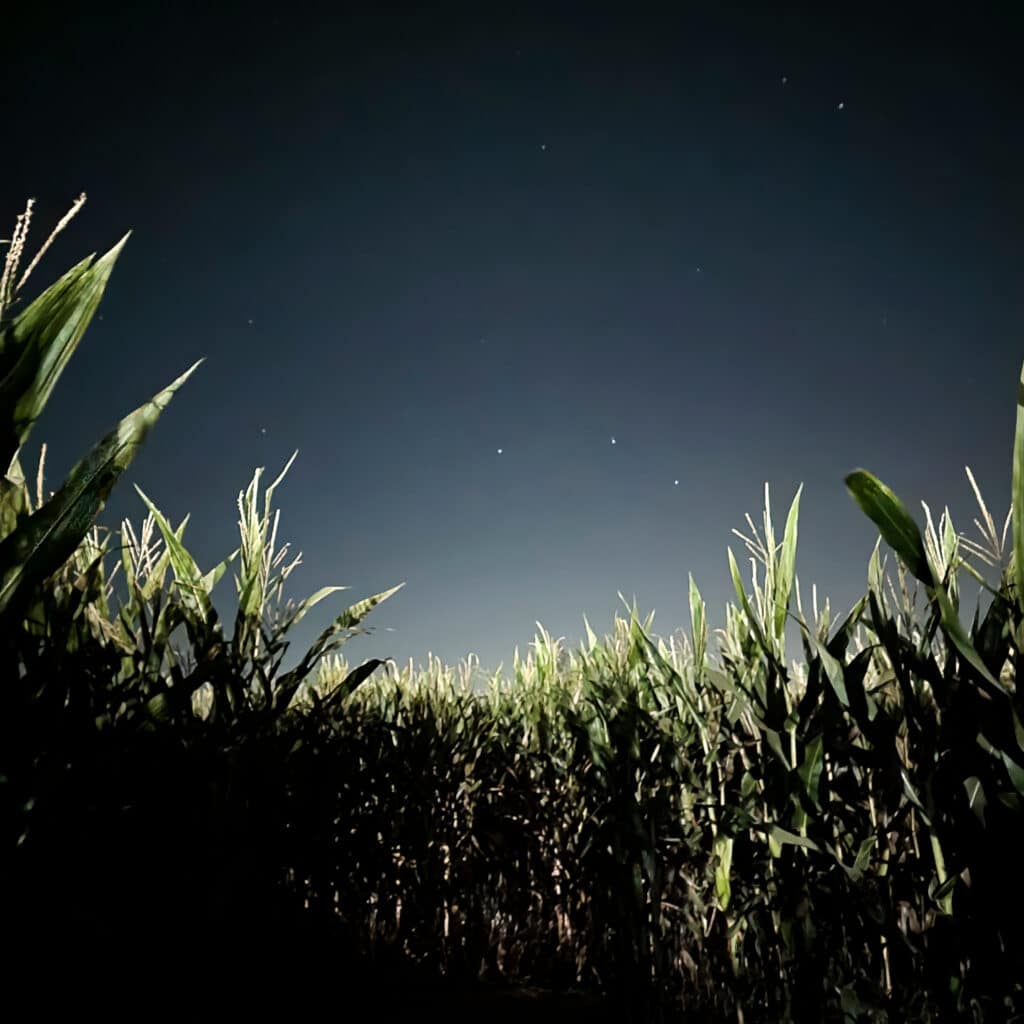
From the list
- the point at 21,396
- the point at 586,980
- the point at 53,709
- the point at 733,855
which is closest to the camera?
the point at 21,396

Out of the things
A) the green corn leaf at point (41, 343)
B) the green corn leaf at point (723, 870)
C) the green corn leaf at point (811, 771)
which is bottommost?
the green corn leaf at point (723, 870)

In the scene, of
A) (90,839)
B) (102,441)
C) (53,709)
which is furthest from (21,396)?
(90,839)

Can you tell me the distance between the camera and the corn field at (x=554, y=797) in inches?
57.6

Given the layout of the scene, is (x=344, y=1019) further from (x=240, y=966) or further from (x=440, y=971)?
(x=440, y=971)

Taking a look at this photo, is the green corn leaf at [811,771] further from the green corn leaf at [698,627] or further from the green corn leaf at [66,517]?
the green corn leaf at [66,517]

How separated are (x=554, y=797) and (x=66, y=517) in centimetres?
312

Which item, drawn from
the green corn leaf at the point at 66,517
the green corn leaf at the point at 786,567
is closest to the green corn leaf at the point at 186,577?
the green corn leaf at the point at 66,517

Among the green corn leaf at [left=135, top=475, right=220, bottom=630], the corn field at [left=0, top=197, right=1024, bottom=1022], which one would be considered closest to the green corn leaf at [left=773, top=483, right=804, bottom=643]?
the corn field at [left=0, top=197, right=1024, bottom=1022]

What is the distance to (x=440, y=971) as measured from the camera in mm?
3447

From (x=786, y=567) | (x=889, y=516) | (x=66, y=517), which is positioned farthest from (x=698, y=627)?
(x=66, y=517)

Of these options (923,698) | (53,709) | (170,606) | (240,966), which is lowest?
(240,966)

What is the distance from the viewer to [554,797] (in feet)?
11.8

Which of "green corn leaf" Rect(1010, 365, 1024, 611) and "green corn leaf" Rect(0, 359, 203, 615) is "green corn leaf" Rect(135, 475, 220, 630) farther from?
"green corn leaf" Rect(1010, 365, 1024, 611)

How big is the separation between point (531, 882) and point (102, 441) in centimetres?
355
